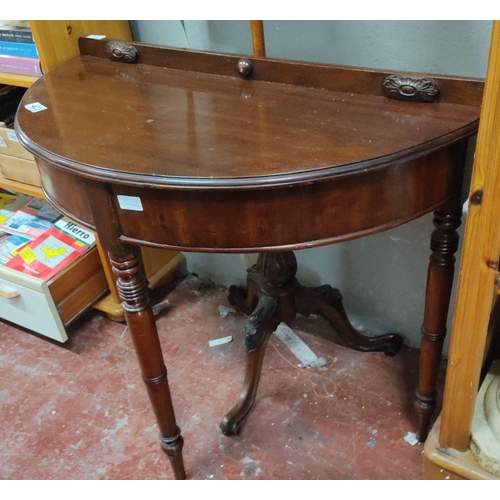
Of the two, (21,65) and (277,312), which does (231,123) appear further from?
(21,65)

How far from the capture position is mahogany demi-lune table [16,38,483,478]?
2.46 ft

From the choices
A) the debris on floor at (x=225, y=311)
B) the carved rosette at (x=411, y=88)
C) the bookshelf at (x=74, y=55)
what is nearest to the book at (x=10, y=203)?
the bookshelf at (x=74, y=55)

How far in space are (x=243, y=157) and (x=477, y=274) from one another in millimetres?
340

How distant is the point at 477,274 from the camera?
28.9 inches

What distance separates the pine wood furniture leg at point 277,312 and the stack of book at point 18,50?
0.68 meters

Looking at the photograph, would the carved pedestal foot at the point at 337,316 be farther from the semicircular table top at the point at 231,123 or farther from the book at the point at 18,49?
the book at the point at 18,49

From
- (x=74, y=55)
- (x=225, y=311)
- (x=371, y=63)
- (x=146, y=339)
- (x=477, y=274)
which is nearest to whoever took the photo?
(x=477, y=274)

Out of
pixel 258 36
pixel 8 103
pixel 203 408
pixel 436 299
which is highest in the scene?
pixel 258 36

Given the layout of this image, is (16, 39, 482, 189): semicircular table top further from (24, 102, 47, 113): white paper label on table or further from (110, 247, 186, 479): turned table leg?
(110, 247, 186, 479): turned table leg

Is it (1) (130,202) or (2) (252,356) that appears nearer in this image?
(1) (130,202)

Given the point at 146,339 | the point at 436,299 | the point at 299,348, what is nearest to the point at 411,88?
the point at 436,299

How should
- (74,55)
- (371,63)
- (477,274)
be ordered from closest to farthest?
(477,274) → (371,63) → (74,55)
